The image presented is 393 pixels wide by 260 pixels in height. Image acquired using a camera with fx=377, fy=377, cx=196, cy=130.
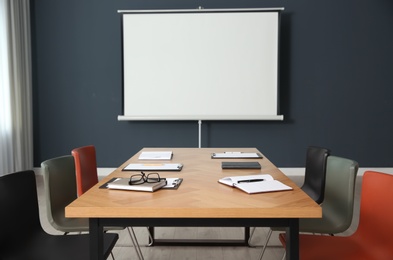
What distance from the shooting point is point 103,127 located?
239 inches

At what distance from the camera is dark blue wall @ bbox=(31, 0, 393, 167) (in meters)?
5.85

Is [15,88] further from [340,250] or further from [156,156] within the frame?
[340,250]

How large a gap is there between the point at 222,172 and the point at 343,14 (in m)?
4.62

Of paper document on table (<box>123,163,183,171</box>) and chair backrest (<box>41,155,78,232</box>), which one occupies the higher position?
paper document on table (<box>123,163,183,171</box>)

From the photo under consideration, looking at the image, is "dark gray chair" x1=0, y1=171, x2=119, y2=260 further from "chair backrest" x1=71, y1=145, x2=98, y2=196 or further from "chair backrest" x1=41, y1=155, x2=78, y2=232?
"chair backrest" x1=71, y1=145, x2=98, y2=196

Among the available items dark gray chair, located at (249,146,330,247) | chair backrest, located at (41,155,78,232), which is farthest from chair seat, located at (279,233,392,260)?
chair backrest, located at (41,155,78,232)

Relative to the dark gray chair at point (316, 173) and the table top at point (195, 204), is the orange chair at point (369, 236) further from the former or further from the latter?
the dark gray chair at point (316, 173)

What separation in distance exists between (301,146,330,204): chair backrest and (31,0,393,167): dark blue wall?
293 centimetres

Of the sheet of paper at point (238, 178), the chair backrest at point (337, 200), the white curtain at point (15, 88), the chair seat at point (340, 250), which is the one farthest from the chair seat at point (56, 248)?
the white curtain at point (15, 88)

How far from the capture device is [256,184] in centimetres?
186

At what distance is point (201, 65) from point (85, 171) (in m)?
3.31

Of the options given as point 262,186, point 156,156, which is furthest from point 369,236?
point 156,156

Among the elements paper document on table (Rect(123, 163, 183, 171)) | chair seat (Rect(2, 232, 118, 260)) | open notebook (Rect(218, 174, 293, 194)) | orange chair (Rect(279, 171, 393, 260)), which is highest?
open notebook (Rect(218, 174, 293, 194))

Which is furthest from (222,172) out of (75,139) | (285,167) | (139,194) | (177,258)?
(75,139)
